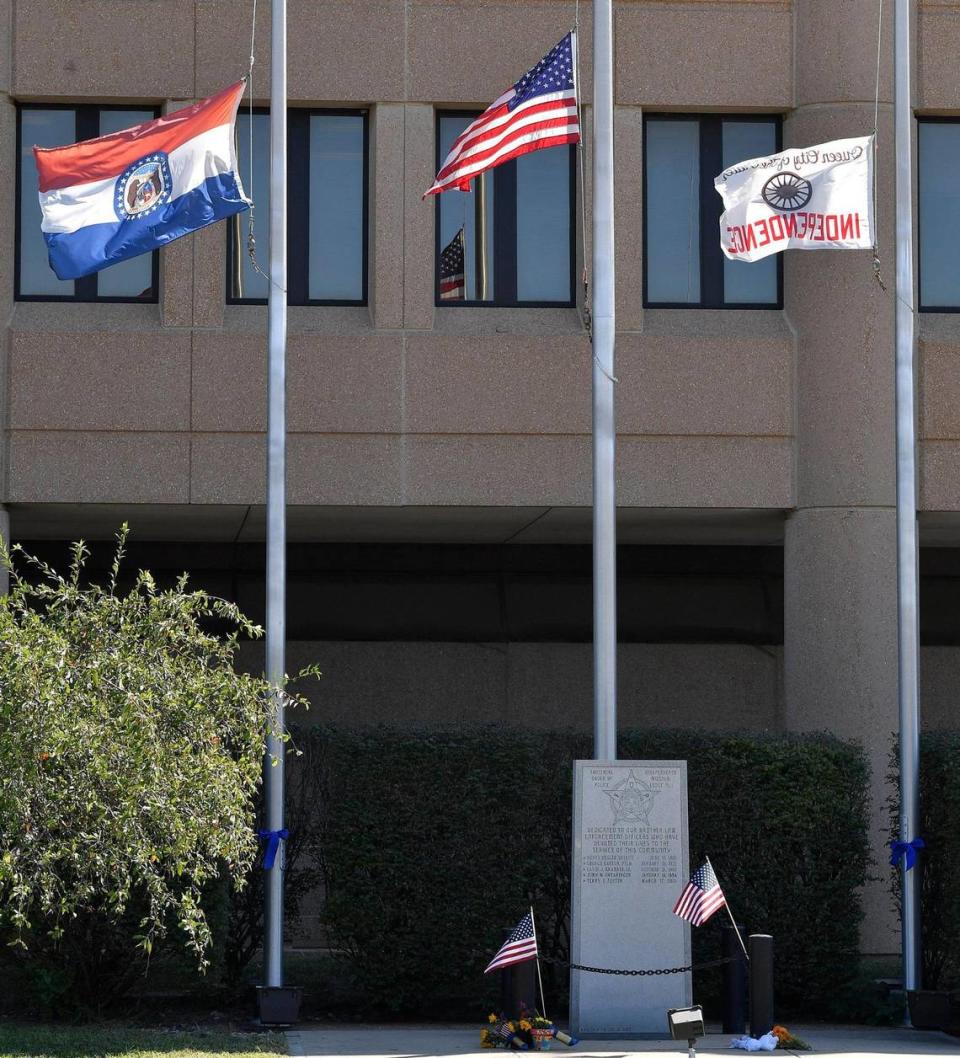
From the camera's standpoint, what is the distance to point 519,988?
1241cm

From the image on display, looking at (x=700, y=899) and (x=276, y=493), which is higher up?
(x=276, y=493)

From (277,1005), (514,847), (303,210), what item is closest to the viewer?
(277,1005)

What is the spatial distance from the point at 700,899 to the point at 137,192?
22.1ft

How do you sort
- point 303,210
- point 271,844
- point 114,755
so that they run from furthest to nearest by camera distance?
point 303,210
point 271,844
point 114,755

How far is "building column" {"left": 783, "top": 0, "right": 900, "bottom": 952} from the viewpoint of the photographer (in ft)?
53.6

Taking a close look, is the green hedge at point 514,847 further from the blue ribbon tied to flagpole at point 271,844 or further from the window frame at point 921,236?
the window frame at point 921,236

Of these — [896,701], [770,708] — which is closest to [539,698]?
[770,708]

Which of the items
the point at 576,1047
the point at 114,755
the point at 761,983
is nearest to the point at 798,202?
the point at 761,983

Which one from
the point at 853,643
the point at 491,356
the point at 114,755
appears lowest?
the point at 114,755

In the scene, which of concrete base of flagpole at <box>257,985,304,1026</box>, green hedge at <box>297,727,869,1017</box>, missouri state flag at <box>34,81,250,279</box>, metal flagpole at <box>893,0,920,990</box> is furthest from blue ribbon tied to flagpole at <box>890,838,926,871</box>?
missouri state flag at <box>34,81,250,279</box>

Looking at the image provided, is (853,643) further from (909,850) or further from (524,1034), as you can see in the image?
(524,1034)

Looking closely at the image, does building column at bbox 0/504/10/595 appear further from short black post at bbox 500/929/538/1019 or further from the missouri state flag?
short black post at bbox 500/929/538/1019

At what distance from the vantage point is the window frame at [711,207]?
17062mm

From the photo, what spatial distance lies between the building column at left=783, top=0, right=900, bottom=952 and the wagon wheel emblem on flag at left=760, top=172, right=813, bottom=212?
3200 mm
